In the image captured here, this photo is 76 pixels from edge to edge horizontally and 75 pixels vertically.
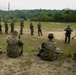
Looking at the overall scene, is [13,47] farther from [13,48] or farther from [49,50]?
[49,50]

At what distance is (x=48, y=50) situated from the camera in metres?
8.20

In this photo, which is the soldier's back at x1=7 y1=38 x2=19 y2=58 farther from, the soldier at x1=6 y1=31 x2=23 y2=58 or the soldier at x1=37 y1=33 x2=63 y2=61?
the soldier at x1=37 y1=33 x2=63 y2=61

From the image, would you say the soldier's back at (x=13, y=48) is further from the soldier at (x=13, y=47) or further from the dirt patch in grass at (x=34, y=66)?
the dirt patch in grass at (x=34, y=66)

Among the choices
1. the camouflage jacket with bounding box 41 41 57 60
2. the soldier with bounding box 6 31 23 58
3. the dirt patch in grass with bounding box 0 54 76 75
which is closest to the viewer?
the dirt patch in grass with bounding box 0 54 76 75

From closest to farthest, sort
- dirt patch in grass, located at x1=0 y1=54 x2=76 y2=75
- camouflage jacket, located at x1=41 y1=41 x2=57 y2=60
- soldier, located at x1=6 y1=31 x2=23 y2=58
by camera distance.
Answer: dirt patch in grass, located at x1=0 y1=54 x2=76 y2=75 → camouflage jacket, located at x1=41 y1=41 x2=57 y2=60 → soldier, located at x1=6 y1=31 x2=23 y2=58

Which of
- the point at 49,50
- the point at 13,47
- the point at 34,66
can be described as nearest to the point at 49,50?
the point at 49,50

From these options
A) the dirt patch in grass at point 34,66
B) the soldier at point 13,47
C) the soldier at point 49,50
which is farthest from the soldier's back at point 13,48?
the soldier at point 49,50

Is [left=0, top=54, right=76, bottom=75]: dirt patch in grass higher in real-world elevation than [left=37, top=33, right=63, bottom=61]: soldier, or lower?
lower

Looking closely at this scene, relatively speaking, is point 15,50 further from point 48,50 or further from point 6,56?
point 48,50

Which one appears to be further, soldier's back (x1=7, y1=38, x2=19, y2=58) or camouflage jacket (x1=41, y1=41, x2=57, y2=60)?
soldier's back (x1=7, y1=38, x2=19, y2=58)

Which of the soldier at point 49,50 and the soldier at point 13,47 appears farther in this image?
the soldier at point 13,47

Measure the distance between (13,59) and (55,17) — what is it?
57987 mm

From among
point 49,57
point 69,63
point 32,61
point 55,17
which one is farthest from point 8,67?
point 55,17

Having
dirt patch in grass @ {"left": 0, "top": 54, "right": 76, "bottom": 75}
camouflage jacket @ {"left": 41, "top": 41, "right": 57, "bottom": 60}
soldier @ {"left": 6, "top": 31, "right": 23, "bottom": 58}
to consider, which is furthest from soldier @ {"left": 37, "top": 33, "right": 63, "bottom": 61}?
soldier @ {"left": 6, "top": 31, "right": 23, "bottom": 58}
